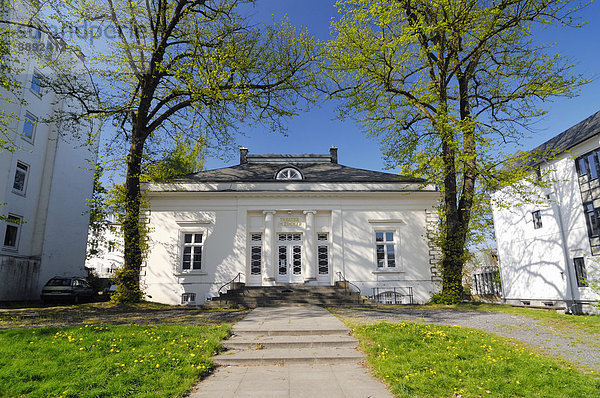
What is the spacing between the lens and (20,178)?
63.4 ft

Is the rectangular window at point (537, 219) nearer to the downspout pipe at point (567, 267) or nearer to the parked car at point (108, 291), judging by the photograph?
the downspout pipe at point (567, 267)

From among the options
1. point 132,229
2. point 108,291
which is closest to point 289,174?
point 132,229

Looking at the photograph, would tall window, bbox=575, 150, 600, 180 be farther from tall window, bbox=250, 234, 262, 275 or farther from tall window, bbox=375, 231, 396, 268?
tall window, bbox=250, 234, 262, 275

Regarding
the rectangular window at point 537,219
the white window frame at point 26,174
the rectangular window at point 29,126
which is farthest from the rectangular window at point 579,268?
the rectangular window at point 29,126

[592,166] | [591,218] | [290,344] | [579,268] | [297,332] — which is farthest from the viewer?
[579,268]

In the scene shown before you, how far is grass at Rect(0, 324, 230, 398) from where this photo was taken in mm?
4703

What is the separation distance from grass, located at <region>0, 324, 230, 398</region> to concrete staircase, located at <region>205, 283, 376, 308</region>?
7283 millimetres

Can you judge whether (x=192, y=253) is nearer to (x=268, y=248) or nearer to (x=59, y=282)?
(x=268, y=248)

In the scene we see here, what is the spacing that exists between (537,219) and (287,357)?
24940 millimetres

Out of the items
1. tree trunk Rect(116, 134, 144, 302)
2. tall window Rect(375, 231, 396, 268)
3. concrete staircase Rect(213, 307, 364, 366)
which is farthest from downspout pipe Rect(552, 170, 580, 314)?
tree trunk Rect(116, 134, 144, 302)

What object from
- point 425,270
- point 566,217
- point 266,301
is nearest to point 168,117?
point 266,301

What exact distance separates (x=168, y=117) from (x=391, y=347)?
14058mm

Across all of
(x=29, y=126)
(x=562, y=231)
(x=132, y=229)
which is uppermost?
(x=29, y=126)

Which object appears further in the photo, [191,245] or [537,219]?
[537,219]
